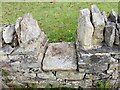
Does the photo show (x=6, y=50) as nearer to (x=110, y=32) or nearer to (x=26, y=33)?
(x=26, y=33)

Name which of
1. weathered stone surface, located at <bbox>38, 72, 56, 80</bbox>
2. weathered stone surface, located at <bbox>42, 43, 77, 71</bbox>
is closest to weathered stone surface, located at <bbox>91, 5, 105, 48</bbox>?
weathered stone surface, located at <bbox>42, 43, 77, 71</bbox>

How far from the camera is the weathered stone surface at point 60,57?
5.25 m

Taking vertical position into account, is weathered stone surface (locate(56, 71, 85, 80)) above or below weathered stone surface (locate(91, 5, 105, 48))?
A: below

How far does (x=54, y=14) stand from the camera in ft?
28.2

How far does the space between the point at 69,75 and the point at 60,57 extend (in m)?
0.38

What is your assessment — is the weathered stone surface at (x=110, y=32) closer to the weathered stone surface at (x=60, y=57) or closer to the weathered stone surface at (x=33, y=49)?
the weathered stone surface at (x=60, y=57)

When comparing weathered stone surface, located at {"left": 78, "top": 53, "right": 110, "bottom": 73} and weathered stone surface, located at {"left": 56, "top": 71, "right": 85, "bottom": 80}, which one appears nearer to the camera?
weathered stone surface, located at {"left": 78, "top": 53, "right": 110, "bottom": 73}

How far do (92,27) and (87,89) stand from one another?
3.83 ft

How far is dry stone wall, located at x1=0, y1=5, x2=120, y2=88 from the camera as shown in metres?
5.16

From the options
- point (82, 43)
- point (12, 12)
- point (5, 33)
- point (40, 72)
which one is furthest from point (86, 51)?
point (12, 12)

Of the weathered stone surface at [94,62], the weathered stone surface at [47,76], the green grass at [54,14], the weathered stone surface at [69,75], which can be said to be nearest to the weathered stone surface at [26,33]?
the weathered stone surface at [47,76]

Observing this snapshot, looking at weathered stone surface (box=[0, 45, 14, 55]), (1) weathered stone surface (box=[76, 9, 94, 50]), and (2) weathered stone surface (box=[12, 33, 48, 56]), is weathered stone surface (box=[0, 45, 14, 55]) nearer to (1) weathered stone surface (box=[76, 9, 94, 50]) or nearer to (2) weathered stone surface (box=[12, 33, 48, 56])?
(2) weathered stone surface (box=[12, 33, 48, 56])

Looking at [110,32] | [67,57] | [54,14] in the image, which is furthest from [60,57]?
[54,14]

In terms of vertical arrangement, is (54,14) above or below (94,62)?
above
